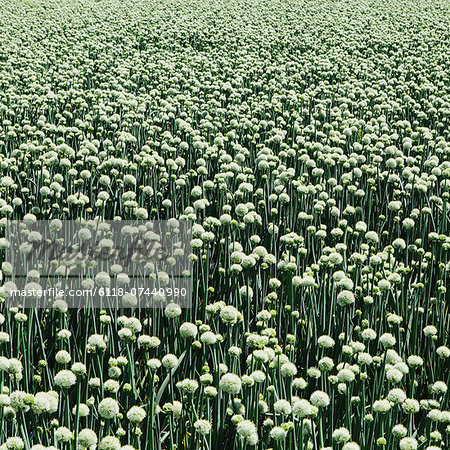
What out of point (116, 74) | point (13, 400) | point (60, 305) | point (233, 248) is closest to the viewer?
point (13, 400)

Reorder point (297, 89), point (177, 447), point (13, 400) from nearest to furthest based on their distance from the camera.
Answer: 1. point (13, 400)
2. point (177, 447)
3. point (297, 89)

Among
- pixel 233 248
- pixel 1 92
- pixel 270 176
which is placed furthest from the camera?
pixel 1 92

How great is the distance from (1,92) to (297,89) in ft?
14.8

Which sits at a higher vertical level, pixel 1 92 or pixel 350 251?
pixel 1 92

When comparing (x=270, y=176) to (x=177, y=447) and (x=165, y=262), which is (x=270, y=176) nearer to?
(x=165, y=262)

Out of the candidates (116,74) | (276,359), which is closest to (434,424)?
(276,359)

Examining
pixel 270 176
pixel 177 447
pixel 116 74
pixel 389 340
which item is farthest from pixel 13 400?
pixel 116 74

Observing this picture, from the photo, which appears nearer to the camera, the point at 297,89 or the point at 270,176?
the point at 270,176

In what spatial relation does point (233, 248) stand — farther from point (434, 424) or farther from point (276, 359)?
point (434, 424)

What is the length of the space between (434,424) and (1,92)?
710cm

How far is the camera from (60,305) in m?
2.92

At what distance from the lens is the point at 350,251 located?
14.0 feet

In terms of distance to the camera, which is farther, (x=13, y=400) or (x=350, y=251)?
(x=350, y=251)

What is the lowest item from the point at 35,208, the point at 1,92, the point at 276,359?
the point at 276,359
